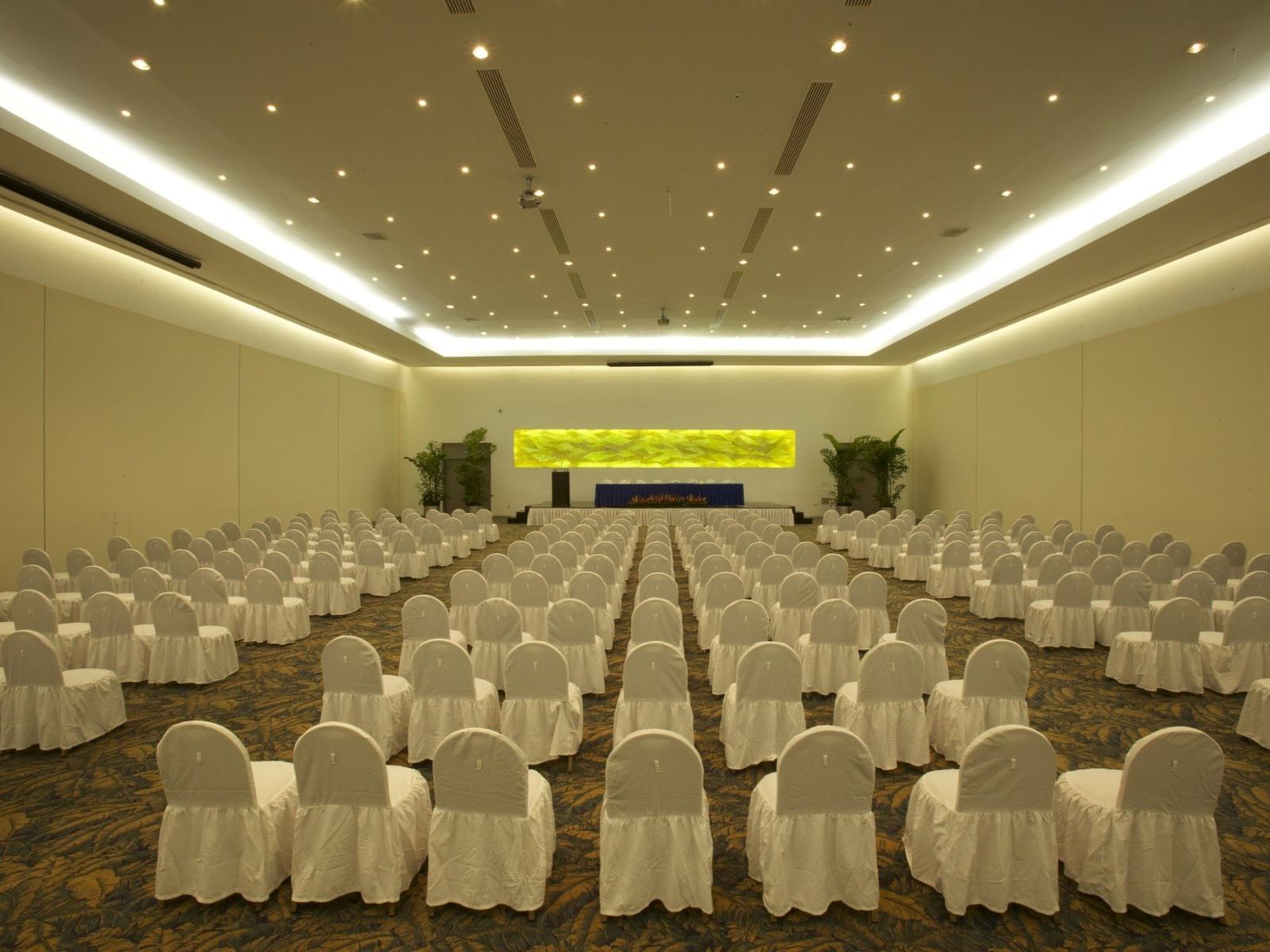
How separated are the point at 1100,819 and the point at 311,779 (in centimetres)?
359

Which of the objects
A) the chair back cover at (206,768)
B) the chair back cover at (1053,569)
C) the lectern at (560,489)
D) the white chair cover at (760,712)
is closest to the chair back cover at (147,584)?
the chair back cover at (206,768)

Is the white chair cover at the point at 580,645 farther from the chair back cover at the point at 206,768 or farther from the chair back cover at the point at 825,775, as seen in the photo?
the chair back cover at the point at 825,775

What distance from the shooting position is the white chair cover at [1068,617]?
24.3 feet

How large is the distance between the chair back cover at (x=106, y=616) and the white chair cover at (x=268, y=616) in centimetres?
155

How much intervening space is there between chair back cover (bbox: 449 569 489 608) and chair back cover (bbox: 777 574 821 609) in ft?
10.3

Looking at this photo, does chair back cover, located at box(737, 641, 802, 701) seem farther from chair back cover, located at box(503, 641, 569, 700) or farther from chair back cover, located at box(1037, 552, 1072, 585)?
chair back cover, located at box(1037, 552, 1072, 585)

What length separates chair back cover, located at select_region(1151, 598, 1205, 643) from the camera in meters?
5.99

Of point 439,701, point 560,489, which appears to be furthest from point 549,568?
point 560,489

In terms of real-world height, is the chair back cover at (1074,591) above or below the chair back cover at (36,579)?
below

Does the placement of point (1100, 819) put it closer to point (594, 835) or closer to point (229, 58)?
point (594, 835)

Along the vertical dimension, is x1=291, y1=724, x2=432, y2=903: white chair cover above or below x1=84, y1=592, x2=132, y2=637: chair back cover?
below

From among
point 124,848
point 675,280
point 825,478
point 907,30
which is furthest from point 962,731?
point 825,478

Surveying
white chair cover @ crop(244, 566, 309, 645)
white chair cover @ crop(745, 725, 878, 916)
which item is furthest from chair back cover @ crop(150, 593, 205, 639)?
white chair cover @ crop(745, 725, 878, 916)

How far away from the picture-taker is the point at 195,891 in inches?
124
